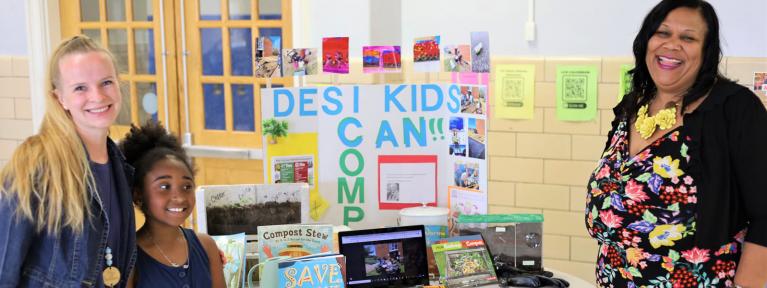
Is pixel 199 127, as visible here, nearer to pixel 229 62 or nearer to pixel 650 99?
pixel 229 62

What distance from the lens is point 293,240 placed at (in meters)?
2.63

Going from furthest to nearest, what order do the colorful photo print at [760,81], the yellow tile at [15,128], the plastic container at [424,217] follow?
the yellow tile at [15,128] < the colorful photo print at [760,81] < the plastic container at [424,217]

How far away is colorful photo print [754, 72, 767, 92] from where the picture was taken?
3643mm

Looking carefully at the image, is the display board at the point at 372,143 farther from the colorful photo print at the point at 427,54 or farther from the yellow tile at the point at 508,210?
the yellow tile at the point at 508,210

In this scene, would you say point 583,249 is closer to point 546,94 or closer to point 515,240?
point 546,94

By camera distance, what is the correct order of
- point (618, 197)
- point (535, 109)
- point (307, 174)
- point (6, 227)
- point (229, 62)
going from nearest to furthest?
point (6, 227), point (618, 197), point (307, 174), point (535, 109), point (229, 62)

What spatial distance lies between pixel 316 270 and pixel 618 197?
90cm

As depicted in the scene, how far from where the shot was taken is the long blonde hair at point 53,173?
1776 millimetres

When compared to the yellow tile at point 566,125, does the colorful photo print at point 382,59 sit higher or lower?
higher

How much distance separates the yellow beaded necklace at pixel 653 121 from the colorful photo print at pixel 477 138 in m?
0.77

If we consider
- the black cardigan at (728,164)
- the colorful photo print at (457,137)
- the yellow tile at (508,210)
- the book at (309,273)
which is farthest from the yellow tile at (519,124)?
the book at (309,273)

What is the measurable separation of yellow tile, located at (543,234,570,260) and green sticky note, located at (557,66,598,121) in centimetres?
63

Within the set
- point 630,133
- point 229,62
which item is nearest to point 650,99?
point 630,133

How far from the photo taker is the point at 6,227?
1.75 metres
